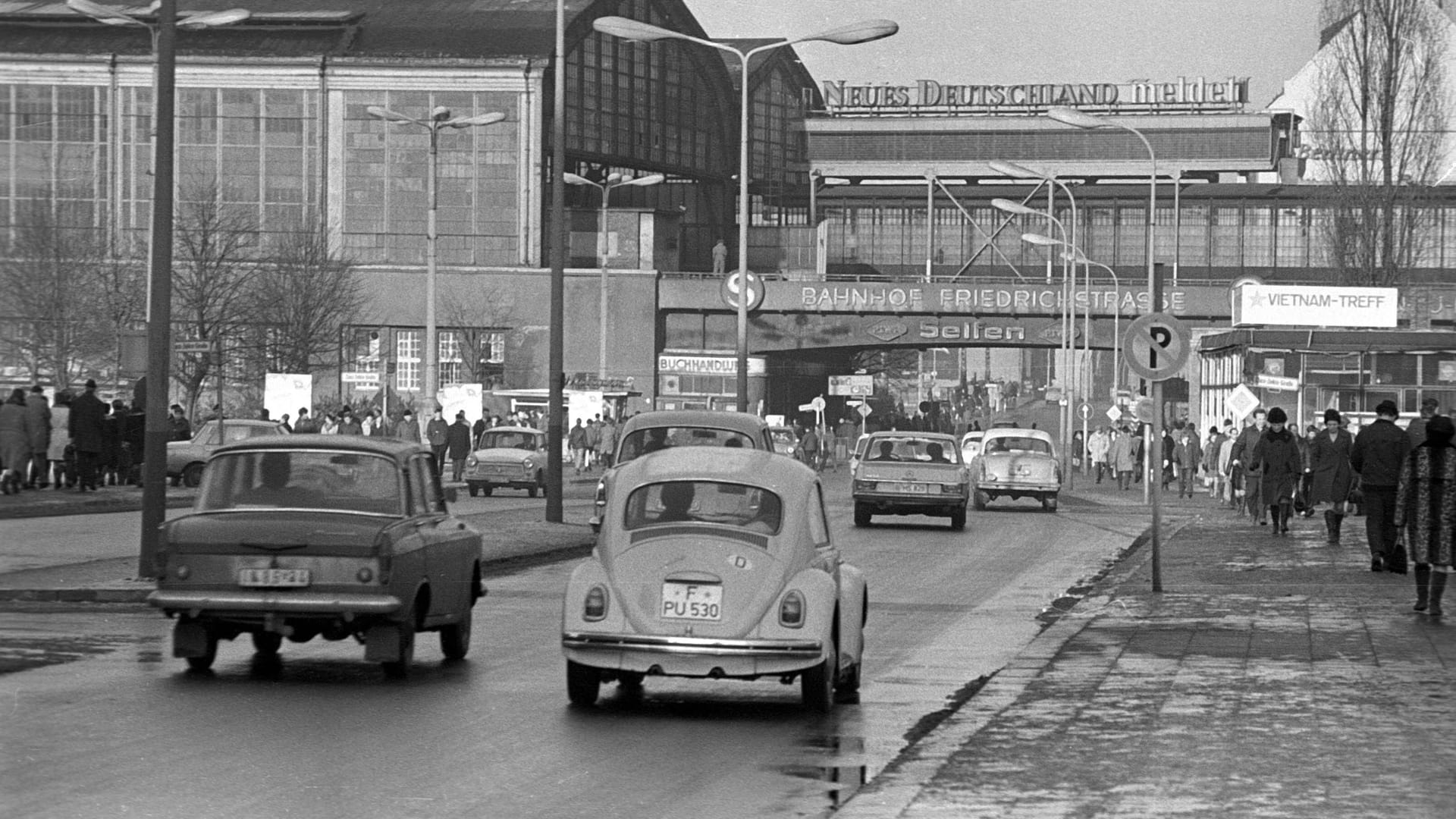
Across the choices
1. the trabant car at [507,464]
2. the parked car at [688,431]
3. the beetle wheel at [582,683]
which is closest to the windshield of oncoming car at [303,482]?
the beetle wheel at [582,683]

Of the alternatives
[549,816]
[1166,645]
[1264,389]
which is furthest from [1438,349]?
[549,816]

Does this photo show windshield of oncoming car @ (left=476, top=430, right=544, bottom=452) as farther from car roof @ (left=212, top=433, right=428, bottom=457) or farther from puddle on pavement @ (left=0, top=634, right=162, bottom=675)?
car roof @ (left=212, top=433, right=428, bottom=457)

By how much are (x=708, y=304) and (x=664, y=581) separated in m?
87.0

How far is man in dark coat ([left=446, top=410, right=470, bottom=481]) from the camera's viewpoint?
182ft

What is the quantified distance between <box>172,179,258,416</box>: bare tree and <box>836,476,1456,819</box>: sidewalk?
160 feet

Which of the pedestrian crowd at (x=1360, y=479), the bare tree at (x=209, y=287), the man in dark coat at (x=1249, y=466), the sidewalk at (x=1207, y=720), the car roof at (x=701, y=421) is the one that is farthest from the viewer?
the bare tree at (x=209, y=287)

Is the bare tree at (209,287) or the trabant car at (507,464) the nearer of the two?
the trabant car at (507,464)

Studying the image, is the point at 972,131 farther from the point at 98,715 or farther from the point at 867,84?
the point at 98,715

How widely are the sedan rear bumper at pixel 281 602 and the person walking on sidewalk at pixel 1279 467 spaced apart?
21577mm

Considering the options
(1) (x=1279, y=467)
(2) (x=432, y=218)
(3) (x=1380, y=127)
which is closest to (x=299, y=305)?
(2) (x=432, y=218)

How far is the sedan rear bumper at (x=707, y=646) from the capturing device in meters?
12.5

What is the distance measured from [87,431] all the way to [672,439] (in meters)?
15.3

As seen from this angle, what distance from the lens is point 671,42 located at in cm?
11169

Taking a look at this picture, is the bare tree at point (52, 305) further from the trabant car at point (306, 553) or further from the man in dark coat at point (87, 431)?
the trabant car at point (306, 553)
